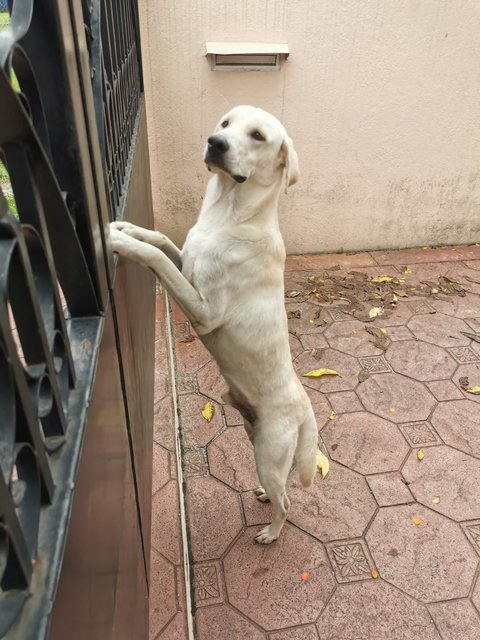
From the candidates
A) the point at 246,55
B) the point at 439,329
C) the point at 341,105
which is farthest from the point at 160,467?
the point at 341,105

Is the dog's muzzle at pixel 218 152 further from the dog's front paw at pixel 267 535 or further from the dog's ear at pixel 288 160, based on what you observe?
the dog's front paw at pixel 267 535

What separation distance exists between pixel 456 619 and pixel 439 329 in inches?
99.1

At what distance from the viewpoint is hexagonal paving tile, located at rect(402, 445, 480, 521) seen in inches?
103

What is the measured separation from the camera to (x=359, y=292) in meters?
4.62

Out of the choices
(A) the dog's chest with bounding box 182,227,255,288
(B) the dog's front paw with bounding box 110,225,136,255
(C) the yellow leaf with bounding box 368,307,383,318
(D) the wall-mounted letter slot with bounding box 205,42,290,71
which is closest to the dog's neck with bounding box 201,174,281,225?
(A) the dog's chest with bounding box 182,227,255,288

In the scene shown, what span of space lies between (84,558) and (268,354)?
1.40 meters

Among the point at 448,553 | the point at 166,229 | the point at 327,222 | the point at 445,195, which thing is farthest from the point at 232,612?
the point at 445,195

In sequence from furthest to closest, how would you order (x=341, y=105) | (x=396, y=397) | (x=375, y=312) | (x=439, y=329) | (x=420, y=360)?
(x=341, y=105), (x=375, y=312), (x=439, y=329), (x=420, y=360), (x=396, y=397)

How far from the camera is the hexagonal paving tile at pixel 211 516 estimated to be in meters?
2.38

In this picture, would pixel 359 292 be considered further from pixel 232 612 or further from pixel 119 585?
pixel 119 585

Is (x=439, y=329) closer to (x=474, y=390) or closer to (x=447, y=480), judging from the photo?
(x=474, y=390)

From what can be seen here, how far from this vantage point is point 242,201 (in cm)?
199

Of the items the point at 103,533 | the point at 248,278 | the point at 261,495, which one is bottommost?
the point at 261,495

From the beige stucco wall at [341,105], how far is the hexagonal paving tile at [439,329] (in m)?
1.44
